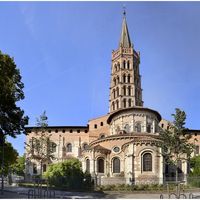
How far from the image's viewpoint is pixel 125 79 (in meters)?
87.5

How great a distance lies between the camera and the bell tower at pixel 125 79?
3371 inches

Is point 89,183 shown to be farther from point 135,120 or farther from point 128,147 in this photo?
point 135,120

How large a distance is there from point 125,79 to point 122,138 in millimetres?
36569

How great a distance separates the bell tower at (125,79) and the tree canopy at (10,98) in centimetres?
5532

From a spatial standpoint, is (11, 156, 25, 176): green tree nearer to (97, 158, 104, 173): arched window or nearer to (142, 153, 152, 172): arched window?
(97, 158, 104, 173): arched window

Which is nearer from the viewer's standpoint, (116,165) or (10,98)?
(10,98)

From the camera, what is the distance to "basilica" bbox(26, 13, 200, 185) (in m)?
48.1

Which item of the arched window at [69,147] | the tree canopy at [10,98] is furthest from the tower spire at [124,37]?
the tree canopy at [10,98]

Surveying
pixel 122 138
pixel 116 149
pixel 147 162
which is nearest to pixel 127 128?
pixel 122 138

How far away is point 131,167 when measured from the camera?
4841 cm

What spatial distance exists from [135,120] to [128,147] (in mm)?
10842

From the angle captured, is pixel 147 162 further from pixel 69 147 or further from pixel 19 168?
pixel 19 168

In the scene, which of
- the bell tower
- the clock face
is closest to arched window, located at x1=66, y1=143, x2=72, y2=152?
the bell tower

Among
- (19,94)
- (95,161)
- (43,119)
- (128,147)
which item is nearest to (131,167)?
(128,147)
